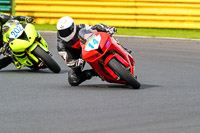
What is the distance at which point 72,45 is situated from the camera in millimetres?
8508

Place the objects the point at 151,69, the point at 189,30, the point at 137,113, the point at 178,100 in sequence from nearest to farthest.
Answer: the point at 137,113 → the point at 178,100 → the point at 151,69 → the point at 189,30

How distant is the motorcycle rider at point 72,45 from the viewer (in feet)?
27.0

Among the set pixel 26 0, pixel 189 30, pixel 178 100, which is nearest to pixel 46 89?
pixel 178 100

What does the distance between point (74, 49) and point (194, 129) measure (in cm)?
354

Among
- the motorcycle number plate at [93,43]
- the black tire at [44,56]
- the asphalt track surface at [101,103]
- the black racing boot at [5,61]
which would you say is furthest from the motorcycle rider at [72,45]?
the black racing boot at [5,61]

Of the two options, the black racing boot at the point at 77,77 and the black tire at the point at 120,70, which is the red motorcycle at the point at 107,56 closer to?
the black tire at the point at 120,70

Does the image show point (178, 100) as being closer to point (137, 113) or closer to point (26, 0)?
point (137, 113)

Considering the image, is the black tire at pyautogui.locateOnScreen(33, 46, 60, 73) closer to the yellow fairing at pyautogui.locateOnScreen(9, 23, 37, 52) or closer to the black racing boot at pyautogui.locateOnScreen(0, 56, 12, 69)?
the yellow fairing at pyautogui.locateOnScreen(9, 23, 37, 52)

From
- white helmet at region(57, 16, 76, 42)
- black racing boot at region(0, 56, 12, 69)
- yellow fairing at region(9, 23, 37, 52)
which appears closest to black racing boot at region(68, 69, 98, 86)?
white helmet at region(57, 16, 76, 42)

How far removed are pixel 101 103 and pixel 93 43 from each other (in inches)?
43.0

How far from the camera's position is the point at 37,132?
17.3ft

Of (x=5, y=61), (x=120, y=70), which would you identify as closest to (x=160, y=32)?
(x=5, y=61)

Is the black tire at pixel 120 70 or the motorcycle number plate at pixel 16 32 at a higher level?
the black tire at pixel 120 70

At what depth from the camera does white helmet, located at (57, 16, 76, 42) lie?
8.22 m
